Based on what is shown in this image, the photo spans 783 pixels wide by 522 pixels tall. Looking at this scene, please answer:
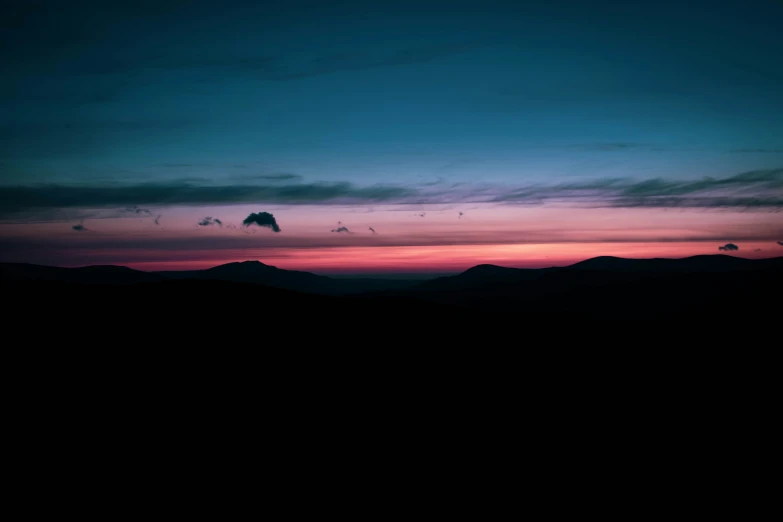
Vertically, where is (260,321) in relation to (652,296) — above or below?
above

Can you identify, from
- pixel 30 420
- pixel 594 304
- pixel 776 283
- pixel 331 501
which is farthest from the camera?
pixel 594 304

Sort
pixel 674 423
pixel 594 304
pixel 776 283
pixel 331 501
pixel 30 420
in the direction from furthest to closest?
pixel 594 304 < pixel 776 283 < pixel 674 423 < pixel 30 420 < pixel 331 501

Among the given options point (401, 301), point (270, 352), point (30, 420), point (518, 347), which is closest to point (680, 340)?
point (518, 347)

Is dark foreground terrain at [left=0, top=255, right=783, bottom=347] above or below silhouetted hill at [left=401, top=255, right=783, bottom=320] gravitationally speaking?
above

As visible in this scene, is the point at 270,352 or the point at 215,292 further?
the point at 215,292

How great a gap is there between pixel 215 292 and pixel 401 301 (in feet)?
51.5

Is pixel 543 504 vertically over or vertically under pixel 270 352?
under

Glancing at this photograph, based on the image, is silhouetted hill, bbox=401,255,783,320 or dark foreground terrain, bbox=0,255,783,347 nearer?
dark foreground terrain, bbox=0,255,783,347

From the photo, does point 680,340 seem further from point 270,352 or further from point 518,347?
point 270,352

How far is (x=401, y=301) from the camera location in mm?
40344

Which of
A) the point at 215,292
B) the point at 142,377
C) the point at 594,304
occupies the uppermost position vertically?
the point at 215,292

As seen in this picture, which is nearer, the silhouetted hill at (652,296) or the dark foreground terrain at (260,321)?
the dark foreground terrain at (260,321)

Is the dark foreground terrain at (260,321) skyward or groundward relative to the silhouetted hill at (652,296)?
skyward

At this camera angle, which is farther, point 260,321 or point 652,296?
point 652,296
